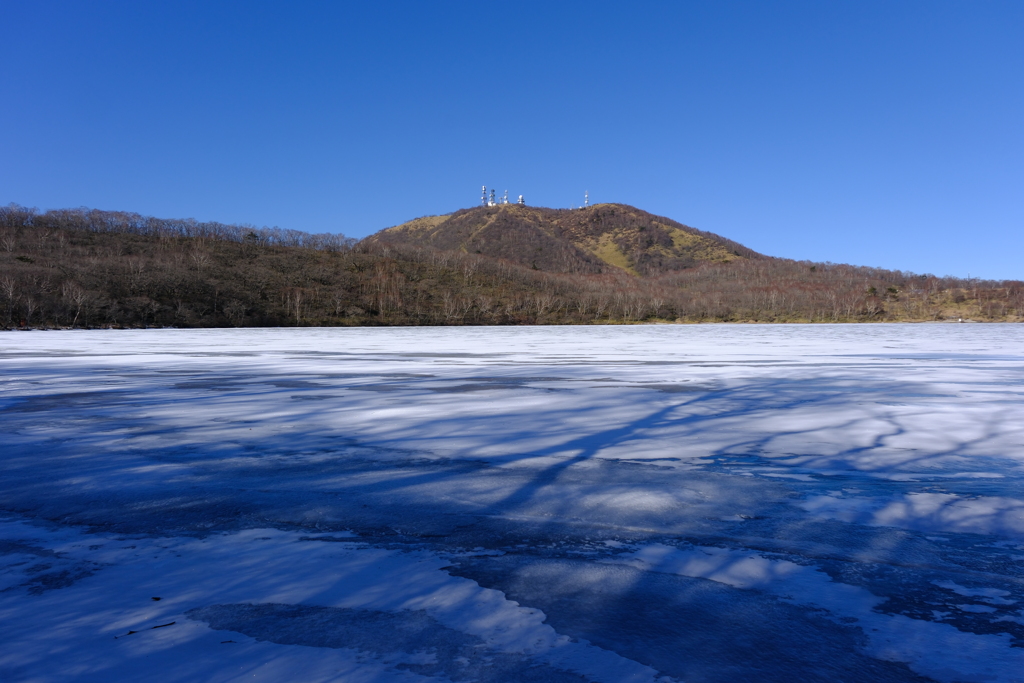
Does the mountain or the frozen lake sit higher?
the mountain

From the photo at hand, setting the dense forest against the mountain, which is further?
the mountain

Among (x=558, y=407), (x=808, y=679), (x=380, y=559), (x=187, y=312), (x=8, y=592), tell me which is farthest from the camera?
(x=187, y=312)

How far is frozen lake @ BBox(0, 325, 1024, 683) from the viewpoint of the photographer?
2.00m

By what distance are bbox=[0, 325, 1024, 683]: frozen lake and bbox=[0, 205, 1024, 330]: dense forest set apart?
63176 millimetres

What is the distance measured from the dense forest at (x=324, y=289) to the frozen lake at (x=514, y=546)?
207 feet

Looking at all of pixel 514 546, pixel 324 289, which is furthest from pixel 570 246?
pixel 514 546

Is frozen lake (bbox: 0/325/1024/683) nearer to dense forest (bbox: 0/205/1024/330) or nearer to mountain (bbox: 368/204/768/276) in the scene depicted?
dense forest (bbox: 0/205/1024/330)

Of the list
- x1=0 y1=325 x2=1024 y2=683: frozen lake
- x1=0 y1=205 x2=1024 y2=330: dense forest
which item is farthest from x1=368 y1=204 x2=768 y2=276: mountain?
x1=0 y1=325 x2=1024 y2=683: frozen lake

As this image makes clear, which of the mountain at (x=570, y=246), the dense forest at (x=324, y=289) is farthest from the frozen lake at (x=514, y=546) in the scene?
the mountain at (x=570, y=246)

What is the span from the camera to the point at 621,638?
82.6 inches

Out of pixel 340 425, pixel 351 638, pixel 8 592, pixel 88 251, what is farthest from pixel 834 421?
pixel 88 251

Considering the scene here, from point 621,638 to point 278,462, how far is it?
324 cm

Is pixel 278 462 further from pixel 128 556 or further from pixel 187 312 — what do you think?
pixel 187 312

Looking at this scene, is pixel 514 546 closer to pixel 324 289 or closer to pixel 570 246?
pixel 324 289
